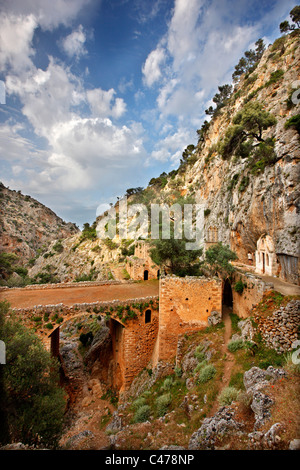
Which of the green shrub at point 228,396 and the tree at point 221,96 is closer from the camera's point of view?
the green shrub at point 228,396

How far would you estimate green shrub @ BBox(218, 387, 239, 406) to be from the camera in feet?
18.1

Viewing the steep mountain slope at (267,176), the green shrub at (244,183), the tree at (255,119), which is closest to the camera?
the steep mountain slope at (267,176)

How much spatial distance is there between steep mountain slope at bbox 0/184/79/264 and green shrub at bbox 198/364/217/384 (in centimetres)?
6340

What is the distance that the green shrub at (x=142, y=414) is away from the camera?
7918mm

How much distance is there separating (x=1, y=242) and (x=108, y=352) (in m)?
57.7

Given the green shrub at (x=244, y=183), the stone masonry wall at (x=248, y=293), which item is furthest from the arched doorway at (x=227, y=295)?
the green shrub at (x=244, y=183)

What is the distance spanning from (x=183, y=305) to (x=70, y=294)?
9.42 meters

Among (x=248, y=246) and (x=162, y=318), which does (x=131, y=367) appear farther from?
(x=248, y=246)

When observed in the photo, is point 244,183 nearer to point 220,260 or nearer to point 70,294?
point 220,260

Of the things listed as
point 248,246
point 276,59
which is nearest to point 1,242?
point 248,246

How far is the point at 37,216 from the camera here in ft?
265

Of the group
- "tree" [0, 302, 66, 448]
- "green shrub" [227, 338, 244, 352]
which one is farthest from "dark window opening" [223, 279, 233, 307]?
"tree" [0, 302, 66, 448]

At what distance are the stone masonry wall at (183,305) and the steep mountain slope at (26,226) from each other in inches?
2358

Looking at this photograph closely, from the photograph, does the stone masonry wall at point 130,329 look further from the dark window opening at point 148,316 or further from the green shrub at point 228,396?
the green shrub at point 228,396
